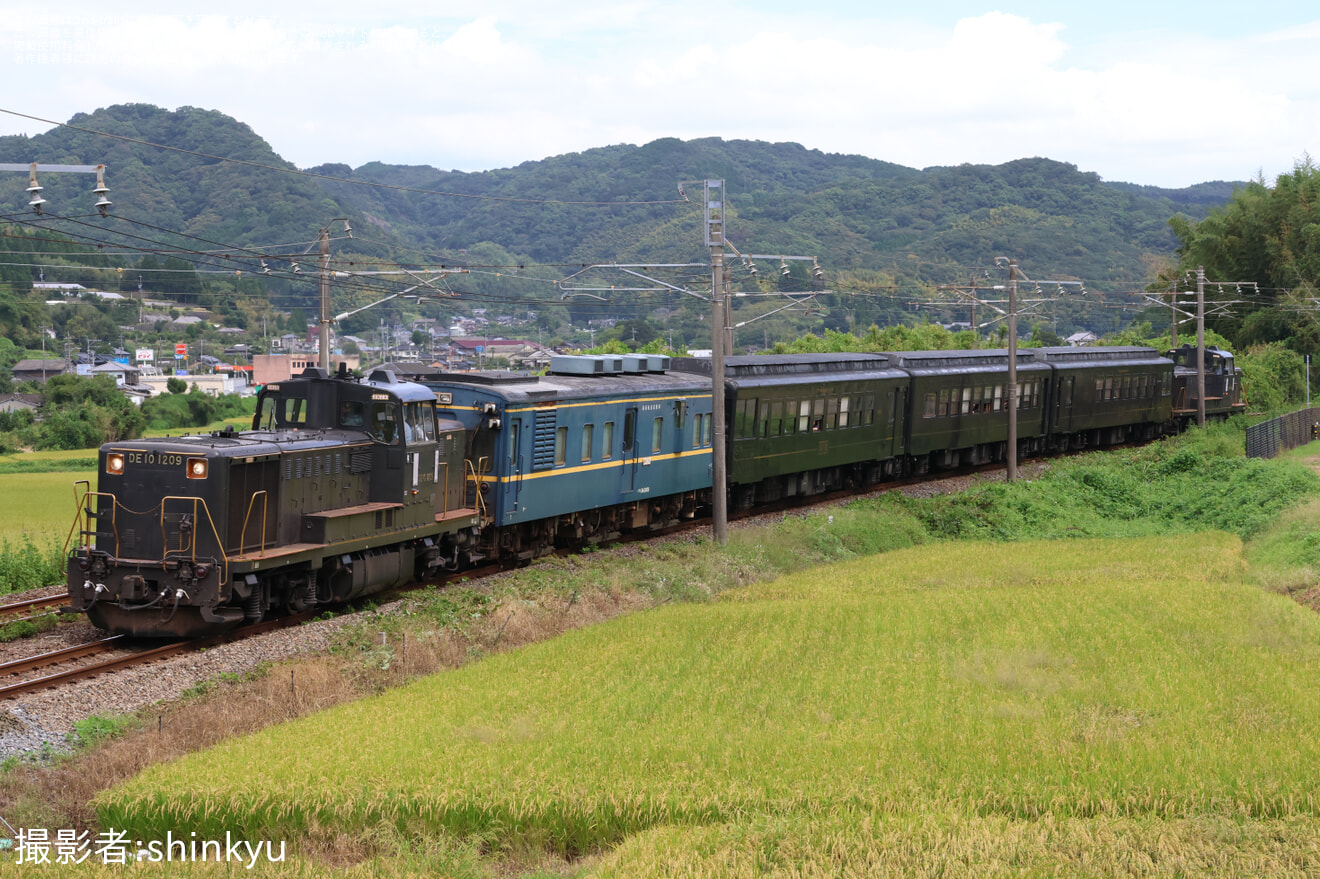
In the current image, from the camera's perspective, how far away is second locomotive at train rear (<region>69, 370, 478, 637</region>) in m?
16.7

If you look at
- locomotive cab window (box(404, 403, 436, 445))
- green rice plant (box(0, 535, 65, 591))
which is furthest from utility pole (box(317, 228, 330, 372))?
locomotive cab window (box(404, 403, 436, 445))

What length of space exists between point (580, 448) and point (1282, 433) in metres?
34.5

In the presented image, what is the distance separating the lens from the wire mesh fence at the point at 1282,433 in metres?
44.4

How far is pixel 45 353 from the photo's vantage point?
10100 centimetres

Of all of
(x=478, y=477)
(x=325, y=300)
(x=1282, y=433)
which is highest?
(x=325, y=300)

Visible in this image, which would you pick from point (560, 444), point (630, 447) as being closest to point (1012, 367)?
point (630, 447)

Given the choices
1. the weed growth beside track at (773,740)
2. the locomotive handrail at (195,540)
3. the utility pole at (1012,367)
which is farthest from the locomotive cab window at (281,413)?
the utility pole at (1012,367)

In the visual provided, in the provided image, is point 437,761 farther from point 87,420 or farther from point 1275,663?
point 87,420

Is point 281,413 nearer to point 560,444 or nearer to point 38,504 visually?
point 560,444

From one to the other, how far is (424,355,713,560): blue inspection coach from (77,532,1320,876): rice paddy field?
6334 mm

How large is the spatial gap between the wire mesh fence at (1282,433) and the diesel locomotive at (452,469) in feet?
38.4

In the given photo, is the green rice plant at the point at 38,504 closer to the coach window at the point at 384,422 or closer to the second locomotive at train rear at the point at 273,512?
the second locomotive at train rear at the point at 273,512

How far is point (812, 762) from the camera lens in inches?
432

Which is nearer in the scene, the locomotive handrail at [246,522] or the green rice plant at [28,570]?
the locomotive handrail at [246,522]
